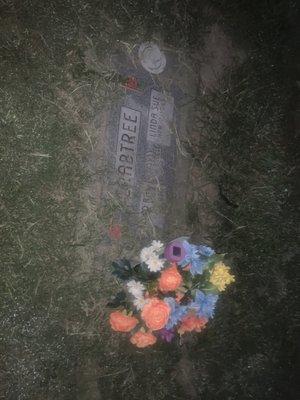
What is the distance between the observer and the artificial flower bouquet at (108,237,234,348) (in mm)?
2730

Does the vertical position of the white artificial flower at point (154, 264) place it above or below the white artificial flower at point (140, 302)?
above

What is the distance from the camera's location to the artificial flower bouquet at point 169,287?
273 centimetres

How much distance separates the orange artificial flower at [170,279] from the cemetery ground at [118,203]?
61 centimetres

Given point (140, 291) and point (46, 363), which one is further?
point (46, 363)

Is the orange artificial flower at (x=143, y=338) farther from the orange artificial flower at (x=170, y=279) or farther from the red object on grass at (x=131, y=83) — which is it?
the red object on grass at (x=131, y=83)

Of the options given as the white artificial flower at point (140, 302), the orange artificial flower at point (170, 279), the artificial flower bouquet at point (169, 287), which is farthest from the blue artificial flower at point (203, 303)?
the white artificial flower at point (140, 302)

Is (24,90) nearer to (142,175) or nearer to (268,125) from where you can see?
(142,175)

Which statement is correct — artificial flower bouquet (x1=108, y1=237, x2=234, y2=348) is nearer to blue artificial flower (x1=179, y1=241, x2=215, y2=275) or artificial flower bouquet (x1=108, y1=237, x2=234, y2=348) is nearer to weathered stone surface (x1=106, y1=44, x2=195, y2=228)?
blue artificial flower (x1=179, y1=241, x2=215, y2=275)

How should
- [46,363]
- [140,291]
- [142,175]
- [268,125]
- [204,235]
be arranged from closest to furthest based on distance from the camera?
[140,291] < [46,363] < [142,175] < [204,235] < [268,125]

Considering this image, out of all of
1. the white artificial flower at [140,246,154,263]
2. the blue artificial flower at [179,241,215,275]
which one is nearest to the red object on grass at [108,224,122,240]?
the white artificial flower at [140,246,154,263]

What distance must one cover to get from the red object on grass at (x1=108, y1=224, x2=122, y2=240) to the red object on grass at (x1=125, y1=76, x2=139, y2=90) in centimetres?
108

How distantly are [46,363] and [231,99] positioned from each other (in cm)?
268

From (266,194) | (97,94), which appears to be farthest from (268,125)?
(97,94)

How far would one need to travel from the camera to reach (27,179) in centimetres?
288
